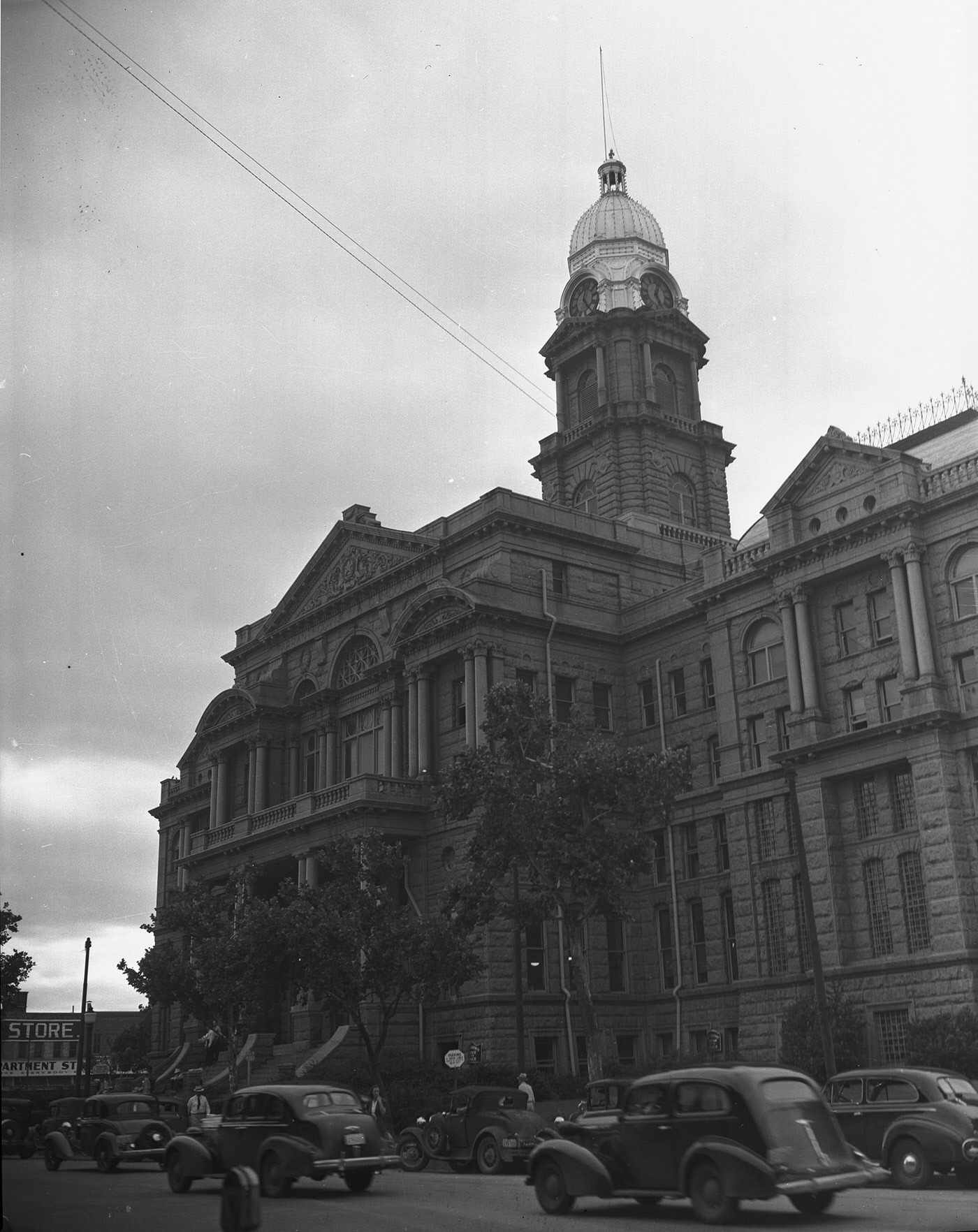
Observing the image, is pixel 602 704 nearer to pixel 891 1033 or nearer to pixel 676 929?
pixel 676 929

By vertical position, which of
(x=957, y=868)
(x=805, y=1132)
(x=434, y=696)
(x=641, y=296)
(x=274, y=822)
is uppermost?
(x=641, y=296)

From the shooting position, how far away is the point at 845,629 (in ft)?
147

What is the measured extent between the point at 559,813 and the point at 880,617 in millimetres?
14537

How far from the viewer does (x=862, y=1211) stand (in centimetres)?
1636

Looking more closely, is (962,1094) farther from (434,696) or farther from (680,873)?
(434,696)

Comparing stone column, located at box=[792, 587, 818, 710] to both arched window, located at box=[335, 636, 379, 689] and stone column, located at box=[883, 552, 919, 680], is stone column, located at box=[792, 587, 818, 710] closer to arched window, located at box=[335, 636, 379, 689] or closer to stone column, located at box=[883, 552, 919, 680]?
stone column, located at box=[883, 552, 919, 680]

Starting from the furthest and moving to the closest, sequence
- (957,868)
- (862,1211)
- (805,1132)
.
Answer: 1. (957,868)
2. (862,1211)
3. (805,1132)

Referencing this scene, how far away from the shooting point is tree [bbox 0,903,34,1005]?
1289cm

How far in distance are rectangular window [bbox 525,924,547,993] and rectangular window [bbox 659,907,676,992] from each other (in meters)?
4.51

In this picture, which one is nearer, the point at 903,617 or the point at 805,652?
the point at 903,617

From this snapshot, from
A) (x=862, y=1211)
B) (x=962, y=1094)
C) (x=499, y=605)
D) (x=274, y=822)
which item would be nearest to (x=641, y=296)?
(x=499, y=605)

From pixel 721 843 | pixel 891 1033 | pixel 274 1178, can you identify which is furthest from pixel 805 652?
pixel 274 1178

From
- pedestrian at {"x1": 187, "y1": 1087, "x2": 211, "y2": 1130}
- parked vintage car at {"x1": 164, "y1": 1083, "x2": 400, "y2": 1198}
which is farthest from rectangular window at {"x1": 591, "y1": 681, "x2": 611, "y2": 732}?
parked vintage car at {"x1": 164, "y1": 1083, "x2": 400, "y2": 1198}

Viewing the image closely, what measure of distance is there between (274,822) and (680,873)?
17.2m
